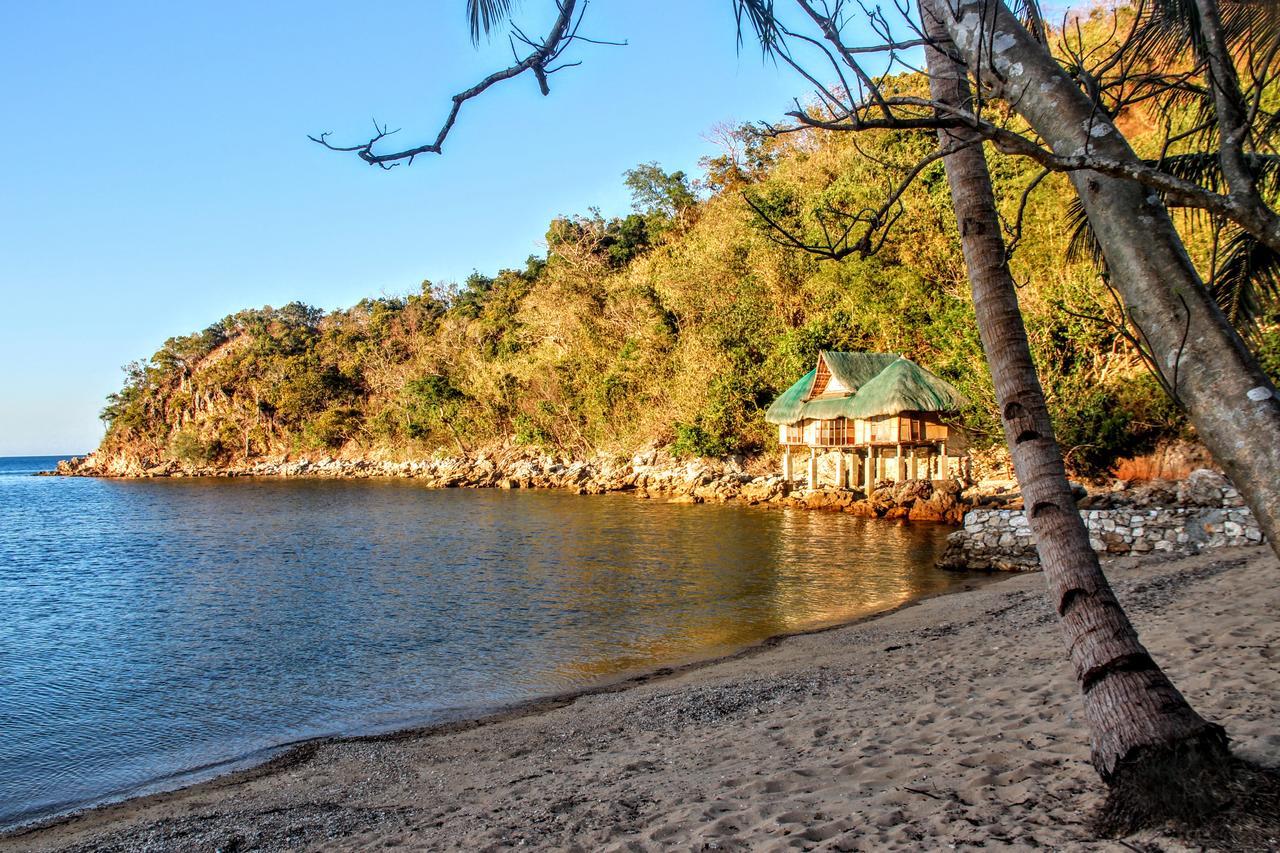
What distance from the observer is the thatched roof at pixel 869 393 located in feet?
81.4

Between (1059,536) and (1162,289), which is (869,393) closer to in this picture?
(1059,536)

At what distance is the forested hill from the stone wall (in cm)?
461

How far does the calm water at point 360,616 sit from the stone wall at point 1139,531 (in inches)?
47.6

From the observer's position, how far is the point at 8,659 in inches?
481

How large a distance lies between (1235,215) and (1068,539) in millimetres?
1422

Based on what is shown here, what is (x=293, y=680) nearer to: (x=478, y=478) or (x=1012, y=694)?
(x=1012, y=694)

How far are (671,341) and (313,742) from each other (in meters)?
33.1

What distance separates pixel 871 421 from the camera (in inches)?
1031

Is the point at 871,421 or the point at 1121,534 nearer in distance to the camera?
the point at 1121,534

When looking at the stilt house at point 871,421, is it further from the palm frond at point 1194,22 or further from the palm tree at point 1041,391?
the palm tree at point 1041,391

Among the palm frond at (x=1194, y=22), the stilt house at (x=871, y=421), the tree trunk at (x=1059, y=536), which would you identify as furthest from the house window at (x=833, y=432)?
the tree trunk at (x=1059, y=536)

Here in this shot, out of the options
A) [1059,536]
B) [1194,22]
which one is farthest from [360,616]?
[1194,22]

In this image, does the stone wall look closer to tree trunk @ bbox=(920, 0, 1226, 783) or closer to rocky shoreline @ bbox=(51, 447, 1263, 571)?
rocky shoreline @ bbox=(51, 447, 1263, 571)

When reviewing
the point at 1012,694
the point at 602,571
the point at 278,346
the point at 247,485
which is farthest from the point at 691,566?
the point at 278,346
